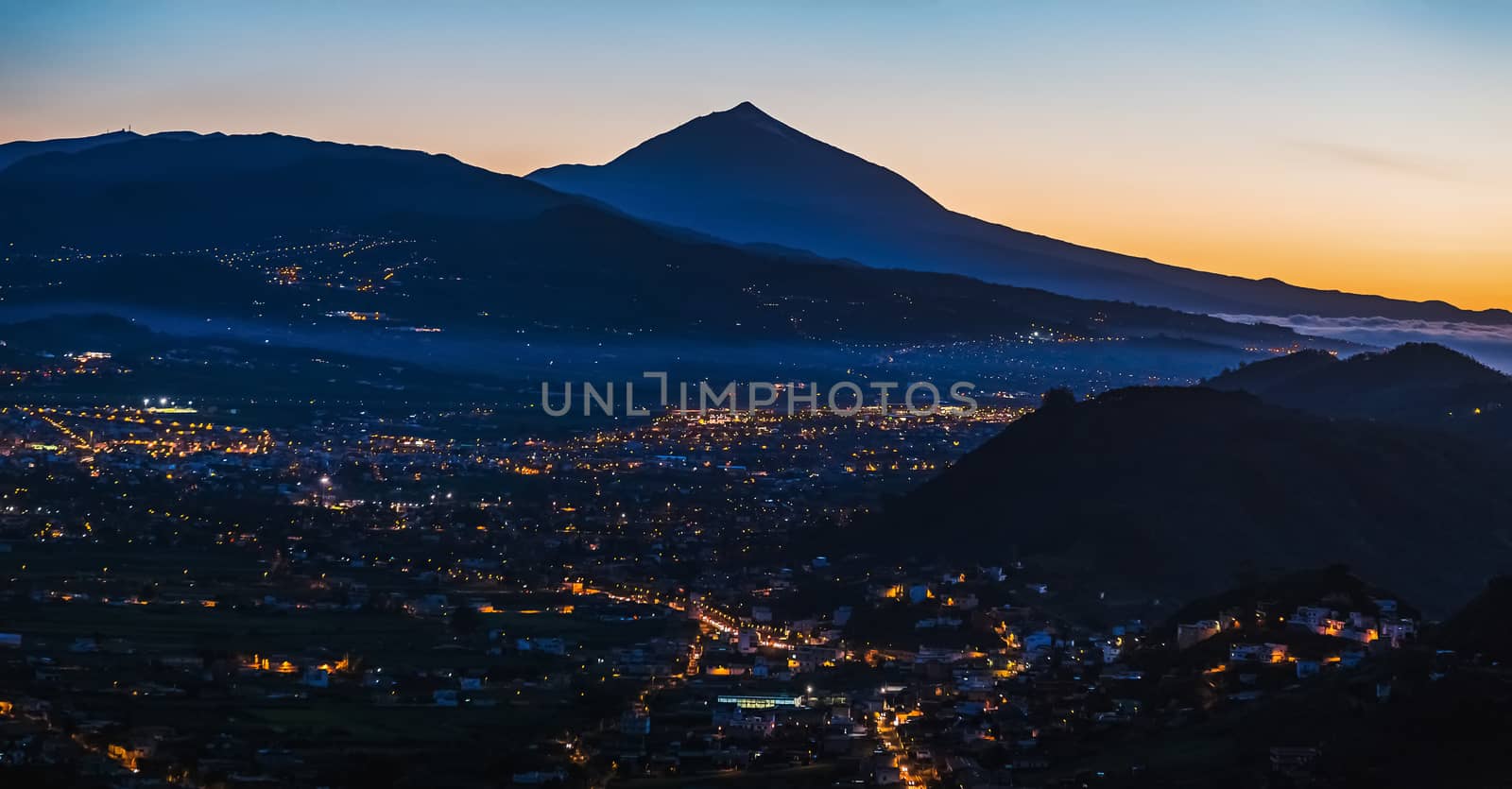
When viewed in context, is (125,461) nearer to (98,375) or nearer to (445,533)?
(445,533)

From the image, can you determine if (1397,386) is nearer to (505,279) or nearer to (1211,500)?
(1211,500)

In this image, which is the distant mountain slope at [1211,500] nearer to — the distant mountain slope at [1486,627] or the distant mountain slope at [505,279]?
the distant mountain slope at [1486,627]

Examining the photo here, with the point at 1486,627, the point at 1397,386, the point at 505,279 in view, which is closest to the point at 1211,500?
the point at 1486,627

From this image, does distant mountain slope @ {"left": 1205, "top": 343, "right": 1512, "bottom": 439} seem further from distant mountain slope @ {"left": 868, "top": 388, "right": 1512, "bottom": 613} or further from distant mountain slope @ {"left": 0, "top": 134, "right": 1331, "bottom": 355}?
distant mountain slope @ {"left": 0, "top": 134, "right": 1331, "bottom": 355}

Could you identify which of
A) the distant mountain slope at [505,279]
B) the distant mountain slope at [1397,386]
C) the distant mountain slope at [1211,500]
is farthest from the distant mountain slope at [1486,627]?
the distant mountain slope at [505,279]

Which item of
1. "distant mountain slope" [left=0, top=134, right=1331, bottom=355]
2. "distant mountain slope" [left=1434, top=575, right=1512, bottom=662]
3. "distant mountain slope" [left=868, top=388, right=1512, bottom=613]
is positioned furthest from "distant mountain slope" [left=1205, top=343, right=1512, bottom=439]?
"distant mountain slope" [left=0, top=134, right=1331, bottom=355]

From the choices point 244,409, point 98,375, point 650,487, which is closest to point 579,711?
point 650,487

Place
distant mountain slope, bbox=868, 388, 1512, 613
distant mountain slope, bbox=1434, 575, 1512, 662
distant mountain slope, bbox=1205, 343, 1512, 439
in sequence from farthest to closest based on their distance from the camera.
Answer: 1. distant mountain slope, bbox=1205, 343, 1512, 439
2. distant mountain slope, bbox=868, 388, 1512, 613
3. distant mountain slope, bbox=1434, 575, 1512, 662
